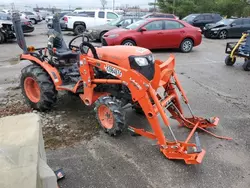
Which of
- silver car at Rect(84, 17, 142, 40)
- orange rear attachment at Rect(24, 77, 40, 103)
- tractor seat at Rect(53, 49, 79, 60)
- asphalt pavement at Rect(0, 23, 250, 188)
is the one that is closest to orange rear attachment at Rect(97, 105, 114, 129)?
asphalt pavement at Rect(0, 23, 250, 188)

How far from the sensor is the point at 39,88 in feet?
14.9

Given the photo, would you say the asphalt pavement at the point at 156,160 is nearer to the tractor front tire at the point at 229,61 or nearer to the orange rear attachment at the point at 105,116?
the orange rear attachment at the point at 105,116

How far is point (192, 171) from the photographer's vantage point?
125 inches

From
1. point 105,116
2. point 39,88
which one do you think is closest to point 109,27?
point 39,88

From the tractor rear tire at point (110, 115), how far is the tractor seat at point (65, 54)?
1294 millimetres

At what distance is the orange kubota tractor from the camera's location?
335 centimetres

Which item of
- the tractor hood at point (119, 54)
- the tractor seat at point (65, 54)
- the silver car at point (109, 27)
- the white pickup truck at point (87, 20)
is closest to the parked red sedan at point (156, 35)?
the silver car at point (109, 27)

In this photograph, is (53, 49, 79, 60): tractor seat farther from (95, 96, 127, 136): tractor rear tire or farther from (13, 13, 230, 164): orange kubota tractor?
(95, 96, 127, 136): tractor rear tire

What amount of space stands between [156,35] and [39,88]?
736 centimetres

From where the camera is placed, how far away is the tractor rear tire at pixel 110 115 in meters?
3.68

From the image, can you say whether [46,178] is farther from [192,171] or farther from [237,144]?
[237,144]

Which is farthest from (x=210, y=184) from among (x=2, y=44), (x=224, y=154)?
(x=2, y=44)

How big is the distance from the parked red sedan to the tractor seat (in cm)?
586

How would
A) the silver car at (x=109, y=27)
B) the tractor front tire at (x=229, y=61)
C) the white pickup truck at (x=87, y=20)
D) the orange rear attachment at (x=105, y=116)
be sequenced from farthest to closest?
the white pickup truck at (x=87, y=20), the silver car at (x=109, y=27), the tractor front tire at (x=229, y=61), the orange rear attachment at (x=105, y=116)
